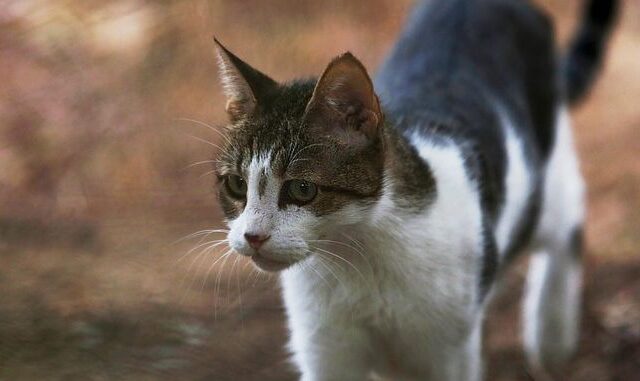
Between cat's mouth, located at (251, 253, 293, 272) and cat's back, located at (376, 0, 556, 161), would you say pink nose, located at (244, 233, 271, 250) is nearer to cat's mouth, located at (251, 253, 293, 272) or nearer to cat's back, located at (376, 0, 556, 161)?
cat's mouth, located at (251, 253, 293, 272)

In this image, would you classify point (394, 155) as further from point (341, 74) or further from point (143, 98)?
point (143, 98)

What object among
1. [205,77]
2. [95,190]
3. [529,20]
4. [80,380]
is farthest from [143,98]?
[80,380]

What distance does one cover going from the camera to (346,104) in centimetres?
247

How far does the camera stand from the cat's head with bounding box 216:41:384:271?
2400 mm

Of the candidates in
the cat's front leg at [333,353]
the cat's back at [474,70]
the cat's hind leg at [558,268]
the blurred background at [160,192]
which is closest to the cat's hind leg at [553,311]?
the cat's hind leg at [558,268]

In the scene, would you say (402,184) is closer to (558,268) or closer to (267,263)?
(267,263)

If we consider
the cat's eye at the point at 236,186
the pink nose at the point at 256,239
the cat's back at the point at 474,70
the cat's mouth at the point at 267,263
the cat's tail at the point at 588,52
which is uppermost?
the cat's tail at the point at 588,52

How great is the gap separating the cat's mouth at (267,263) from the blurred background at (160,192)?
1.22ft

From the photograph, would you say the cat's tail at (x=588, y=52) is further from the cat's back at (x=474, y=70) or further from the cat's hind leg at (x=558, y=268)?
the cat's back at (x=474, y=70)

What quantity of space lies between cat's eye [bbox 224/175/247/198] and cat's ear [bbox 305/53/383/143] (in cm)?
25

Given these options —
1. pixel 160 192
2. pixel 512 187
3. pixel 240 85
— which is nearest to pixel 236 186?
pixel 240 85

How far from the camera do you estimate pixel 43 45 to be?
5.64 metres

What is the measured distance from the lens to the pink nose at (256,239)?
2363mm

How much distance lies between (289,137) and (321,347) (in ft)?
2.44
